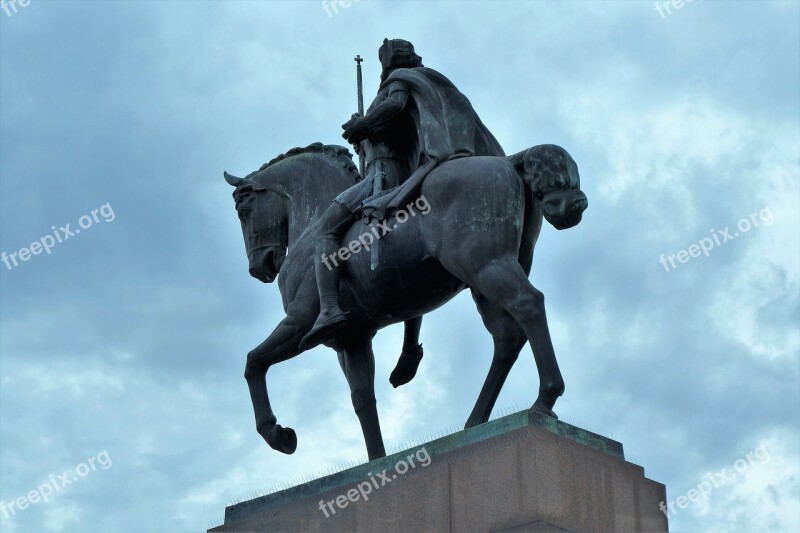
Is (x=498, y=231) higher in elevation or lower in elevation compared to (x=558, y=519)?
higher

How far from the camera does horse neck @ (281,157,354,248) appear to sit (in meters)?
17.1

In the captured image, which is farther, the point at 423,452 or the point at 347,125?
the point at 347,125

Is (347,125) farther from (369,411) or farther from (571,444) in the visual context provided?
(571,444)

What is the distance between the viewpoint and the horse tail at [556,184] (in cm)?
1466

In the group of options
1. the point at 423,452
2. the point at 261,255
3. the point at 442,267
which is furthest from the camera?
the point at 261,255

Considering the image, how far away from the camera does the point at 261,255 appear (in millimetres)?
17516

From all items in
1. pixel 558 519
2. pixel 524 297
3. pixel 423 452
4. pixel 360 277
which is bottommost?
pixel 558 519

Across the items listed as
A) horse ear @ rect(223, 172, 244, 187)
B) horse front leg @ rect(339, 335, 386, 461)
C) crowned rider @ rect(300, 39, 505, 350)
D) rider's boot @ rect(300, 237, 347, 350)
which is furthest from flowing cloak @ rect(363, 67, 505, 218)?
horse ear @ rect(223, 172, 244, 187)

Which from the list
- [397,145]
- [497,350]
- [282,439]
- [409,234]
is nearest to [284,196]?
[397,145]

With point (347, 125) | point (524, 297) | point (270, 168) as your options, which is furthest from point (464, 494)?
point (270, 168)

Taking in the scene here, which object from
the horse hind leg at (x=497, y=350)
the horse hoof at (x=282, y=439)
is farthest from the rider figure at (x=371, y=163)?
the horse hind leg at (x=497, y=350)

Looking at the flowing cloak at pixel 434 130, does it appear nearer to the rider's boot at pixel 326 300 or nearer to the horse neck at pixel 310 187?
the rider's boot at pixel 326 300

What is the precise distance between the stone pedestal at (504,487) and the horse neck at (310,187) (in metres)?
3.61

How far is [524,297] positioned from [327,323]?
7.56ft
